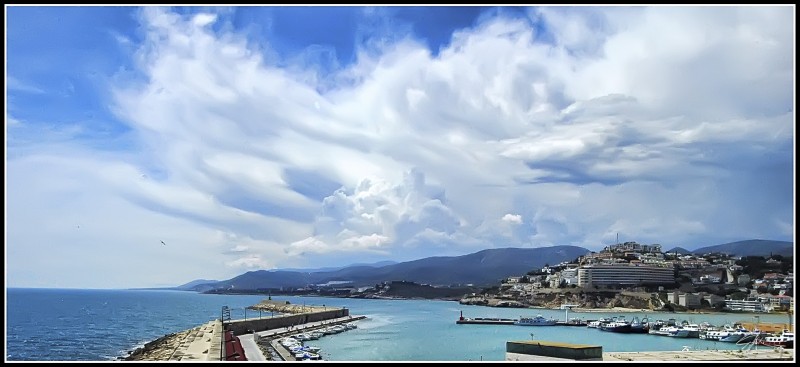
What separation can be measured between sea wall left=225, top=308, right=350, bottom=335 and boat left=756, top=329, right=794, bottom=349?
24.8 m

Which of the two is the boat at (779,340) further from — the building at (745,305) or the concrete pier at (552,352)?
the building at (745,305)

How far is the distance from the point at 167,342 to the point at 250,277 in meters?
173

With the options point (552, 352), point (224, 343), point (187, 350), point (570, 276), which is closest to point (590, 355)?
point (552, 352)

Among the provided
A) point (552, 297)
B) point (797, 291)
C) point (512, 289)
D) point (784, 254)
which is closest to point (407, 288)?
point (512, 289)

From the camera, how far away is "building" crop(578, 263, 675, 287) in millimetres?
84750

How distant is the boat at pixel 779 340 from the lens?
29.4 metres

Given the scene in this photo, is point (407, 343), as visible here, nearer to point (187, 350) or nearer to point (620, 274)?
point (187, 350)

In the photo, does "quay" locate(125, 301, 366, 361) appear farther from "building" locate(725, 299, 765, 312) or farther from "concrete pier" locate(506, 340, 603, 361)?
"building" locate(725, 299, 765, 312)

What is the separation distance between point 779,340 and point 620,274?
56.2 metres

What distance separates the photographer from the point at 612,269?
85.9 metres

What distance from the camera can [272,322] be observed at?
40.8 meters

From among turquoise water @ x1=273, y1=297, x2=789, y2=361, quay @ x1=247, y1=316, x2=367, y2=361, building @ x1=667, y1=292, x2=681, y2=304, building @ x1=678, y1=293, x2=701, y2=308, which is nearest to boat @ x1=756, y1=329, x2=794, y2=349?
turquoise water @ x1=273, y1=297, x2=789, y2=361

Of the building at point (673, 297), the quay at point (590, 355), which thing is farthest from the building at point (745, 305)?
the quay at point (590, 355)

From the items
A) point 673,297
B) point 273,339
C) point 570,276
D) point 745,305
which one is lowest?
point 273,339
